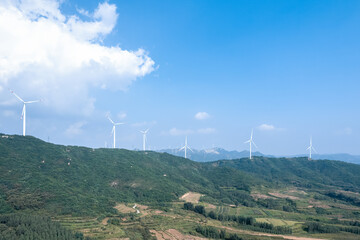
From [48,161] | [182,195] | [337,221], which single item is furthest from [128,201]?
[337,221]

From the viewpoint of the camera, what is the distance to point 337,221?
112 metres

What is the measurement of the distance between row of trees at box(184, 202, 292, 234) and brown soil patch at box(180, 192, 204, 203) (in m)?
14.6

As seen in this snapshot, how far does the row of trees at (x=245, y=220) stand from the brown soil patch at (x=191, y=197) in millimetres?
14576

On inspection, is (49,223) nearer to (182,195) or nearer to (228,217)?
(228,217)

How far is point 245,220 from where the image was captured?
109375 millimetres

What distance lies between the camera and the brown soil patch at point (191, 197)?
144 metres

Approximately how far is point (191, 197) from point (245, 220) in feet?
154

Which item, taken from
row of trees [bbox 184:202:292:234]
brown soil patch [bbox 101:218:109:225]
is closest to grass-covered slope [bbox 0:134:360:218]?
brown soil patch [bbox 101:218:109:225]

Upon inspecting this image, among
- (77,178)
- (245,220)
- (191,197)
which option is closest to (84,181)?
(77,178)

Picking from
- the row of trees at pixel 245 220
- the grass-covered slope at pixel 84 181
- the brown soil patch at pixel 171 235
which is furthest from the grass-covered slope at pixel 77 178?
the brown soil patch at pixel 171 235

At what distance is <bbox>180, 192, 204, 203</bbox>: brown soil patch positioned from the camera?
144 meters

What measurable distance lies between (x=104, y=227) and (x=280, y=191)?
13278 centimetres

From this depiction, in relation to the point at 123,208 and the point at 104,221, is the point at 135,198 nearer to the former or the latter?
the point at 123,208

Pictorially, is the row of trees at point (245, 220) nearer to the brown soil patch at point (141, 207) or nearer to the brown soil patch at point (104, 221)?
the brown soil patch at point (141, 207)
